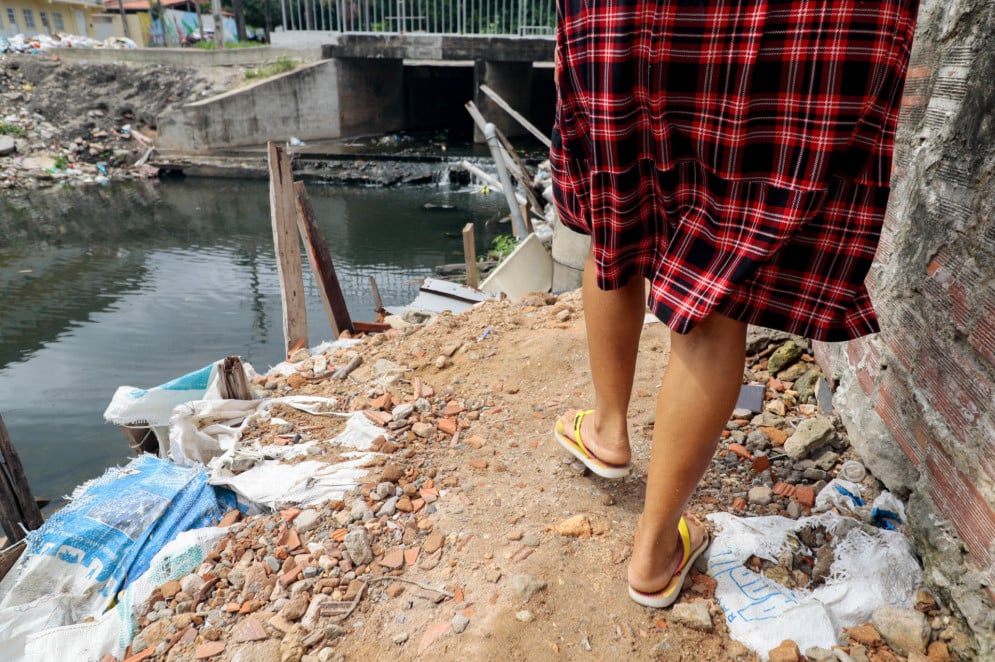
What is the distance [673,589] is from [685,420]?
374 mm

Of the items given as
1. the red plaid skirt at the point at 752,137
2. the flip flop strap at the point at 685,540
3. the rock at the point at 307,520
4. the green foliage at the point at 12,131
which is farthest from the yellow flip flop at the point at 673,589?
the green foliage at the point at 12,131

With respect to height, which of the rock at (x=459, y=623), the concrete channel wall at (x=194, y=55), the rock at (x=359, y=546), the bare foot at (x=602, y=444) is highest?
the concrete channel wall at (x=194, y=55)

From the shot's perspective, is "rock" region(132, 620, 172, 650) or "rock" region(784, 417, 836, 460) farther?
"rock" region(784, 417, 836, 460)

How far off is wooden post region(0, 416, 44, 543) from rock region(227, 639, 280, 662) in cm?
195

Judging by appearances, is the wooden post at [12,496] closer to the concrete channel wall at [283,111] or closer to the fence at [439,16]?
the concrete channel wall at [283,111]

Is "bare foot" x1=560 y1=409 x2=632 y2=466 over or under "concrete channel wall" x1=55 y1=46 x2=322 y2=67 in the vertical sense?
under

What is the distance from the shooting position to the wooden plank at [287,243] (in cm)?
361

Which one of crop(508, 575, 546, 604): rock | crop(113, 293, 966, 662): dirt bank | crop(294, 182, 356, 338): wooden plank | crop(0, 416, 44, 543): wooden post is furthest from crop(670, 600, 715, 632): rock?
crop(294, 182, 356, 338): wooden plank

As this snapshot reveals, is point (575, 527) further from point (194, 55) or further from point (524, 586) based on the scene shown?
point (194, 55)

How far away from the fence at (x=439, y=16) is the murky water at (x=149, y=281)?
8.31 meters

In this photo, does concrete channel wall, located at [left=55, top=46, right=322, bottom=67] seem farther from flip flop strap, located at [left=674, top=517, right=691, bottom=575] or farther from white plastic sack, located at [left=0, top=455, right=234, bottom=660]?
flip flop strap, located at [left=674, top=517, right=691, bottom=575]

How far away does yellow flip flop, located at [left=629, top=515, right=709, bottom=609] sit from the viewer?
1.18m

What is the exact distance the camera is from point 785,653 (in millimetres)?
1086

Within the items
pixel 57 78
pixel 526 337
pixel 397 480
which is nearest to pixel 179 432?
pixel 397 480
